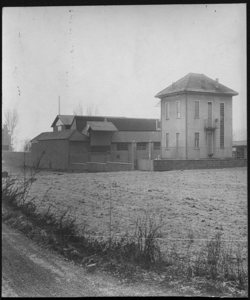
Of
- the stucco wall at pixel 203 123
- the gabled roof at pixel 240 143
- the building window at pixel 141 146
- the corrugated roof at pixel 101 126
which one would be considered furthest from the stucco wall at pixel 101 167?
the gabled roof at pixel 240 143

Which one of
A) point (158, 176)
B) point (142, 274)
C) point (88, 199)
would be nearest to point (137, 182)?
point (158, 176)

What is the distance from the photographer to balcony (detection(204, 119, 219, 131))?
4605mm

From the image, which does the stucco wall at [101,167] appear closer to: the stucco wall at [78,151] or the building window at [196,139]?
the stucco wall at [78,151]

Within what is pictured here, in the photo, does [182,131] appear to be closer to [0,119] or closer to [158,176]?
[158,176]

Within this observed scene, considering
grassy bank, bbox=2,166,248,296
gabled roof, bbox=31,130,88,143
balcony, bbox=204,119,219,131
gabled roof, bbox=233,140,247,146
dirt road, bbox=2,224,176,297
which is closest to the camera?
dirt road, bbox=2,224,176,297

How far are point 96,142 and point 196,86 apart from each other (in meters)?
1.81

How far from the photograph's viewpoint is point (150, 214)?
14.6 feet

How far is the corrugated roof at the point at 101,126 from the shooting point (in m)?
4.57

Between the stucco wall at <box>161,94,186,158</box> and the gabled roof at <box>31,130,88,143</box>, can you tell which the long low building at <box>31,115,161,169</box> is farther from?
the stucco wall at <box>161,94,186,158</box>

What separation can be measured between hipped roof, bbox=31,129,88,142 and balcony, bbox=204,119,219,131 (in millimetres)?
1960

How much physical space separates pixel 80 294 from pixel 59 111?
8.50 ft

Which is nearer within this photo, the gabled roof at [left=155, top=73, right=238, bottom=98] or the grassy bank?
the grassy bank

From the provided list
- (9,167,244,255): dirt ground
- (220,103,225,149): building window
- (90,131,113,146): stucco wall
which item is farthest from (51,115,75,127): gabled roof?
(220,103,225,149): building window

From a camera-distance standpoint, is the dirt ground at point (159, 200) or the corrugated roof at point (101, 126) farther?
the corrugated roof at point (101, 126)
